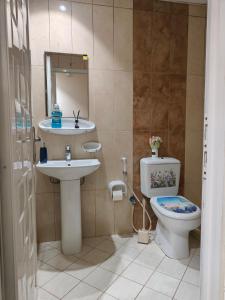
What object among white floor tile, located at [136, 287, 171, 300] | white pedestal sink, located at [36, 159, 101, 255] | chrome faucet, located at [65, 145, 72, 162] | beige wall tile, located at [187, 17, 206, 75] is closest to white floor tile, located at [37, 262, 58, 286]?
white pedestal sink, located at [36, 159, 101, 255]

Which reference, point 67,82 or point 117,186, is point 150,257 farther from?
point 67,82

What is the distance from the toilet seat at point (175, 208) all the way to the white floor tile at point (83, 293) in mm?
787

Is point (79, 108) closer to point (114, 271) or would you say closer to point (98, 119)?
point (98, 119)

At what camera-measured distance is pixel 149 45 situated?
223 centimetres

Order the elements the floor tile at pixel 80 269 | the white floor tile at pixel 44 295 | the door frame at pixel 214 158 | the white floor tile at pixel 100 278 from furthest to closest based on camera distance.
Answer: the floor tile at pixel 80 269 → the white floor tile at pixel 100 278 → the white floor tile at pixel 44 295 → the door frame at pixel 214 158

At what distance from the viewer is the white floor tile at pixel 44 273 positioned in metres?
1.66

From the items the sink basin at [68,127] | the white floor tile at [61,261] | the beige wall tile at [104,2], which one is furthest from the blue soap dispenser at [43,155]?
the beige wall tile at [104,2]

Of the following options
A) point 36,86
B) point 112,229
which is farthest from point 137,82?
point 112,229

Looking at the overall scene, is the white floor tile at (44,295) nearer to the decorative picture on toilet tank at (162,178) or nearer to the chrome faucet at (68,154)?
the chrome faucet at (68,154)

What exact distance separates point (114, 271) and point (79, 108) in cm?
146

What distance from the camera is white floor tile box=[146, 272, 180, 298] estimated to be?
1555 millimetres

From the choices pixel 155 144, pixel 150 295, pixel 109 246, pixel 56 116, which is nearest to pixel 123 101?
pixel 155 144

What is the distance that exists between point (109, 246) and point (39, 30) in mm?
2096

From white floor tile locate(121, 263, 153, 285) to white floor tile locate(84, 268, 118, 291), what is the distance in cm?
11
